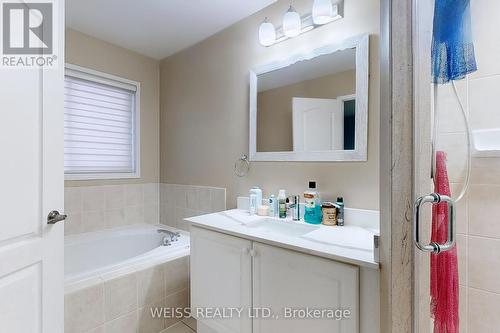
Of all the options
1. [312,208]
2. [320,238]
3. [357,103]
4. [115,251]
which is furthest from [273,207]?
[115,251]

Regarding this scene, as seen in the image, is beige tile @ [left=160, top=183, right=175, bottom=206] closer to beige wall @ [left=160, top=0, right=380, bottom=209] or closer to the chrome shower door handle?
beige wall @ [left=160, top=0, right=380, bottom=209]

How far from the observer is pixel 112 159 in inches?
98.3

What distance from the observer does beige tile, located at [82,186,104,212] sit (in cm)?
227

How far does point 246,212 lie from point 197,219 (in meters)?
0.40

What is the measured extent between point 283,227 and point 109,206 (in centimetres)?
177

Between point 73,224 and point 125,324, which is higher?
point 73,224

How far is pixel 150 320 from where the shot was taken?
5.70 feet

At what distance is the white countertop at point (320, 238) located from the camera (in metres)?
0.99

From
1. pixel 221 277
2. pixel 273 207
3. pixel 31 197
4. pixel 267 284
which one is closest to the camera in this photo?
pixel 31 197

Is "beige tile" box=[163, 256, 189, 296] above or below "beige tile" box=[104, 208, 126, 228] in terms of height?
below

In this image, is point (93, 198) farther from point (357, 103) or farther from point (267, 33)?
point (357, 103)

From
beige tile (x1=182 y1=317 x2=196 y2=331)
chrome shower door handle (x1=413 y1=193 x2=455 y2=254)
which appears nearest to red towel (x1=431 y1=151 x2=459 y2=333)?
chrome shower door handle (x1=413 y1=193 x2=455 y2=254)

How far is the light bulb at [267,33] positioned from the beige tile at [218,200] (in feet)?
3.89

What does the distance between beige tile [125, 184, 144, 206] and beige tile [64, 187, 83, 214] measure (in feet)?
1.33
